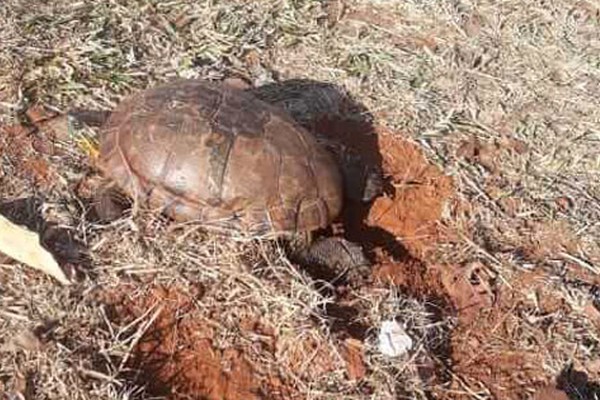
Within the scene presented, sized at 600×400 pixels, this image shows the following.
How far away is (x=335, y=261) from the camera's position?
4.36 meters

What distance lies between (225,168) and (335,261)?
81 cm

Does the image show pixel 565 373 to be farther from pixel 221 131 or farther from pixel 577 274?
pixel 221 131

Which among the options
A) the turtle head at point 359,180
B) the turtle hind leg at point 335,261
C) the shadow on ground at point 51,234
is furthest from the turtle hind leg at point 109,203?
the turtle head at point 359,180

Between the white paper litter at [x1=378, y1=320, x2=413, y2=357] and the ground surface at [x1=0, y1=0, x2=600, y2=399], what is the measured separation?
0.04 metres

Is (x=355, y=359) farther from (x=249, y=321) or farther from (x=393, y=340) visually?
(x=249, y=321)

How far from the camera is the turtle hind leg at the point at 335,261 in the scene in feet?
14.2

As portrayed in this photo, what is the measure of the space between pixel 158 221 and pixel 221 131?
588mm

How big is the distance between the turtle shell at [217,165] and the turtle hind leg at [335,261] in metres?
0.14

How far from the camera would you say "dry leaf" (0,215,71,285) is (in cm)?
380

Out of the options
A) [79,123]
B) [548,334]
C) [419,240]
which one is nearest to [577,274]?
[548,334]

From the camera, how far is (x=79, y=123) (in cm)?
488

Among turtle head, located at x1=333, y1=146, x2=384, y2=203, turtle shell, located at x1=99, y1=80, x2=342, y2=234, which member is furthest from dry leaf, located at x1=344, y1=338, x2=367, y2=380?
turtle head, located at x1=333, y1=146, x2=384, y2=203

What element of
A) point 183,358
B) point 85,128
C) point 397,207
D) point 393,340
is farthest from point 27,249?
point 397,207

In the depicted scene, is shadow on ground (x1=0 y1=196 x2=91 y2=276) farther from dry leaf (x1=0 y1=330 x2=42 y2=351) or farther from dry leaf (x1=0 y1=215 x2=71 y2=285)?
dry leaf (x1=0 y1=330 x2=42 y2=351)
